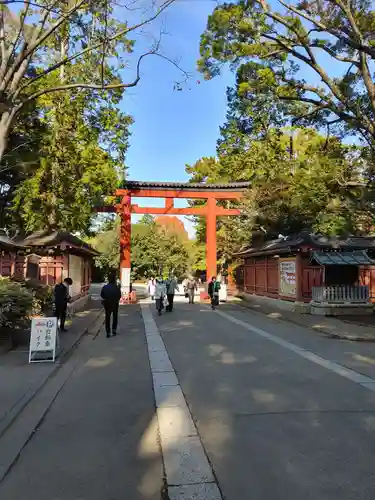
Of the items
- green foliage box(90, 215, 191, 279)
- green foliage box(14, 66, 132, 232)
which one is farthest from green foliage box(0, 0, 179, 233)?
green foliage box(90, 215, 191, 279)

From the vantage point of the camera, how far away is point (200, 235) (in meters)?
41.3

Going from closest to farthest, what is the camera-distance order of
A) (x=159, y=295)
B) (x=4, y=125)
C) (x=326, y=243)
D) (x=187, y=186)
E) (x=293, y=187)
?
(x=4, y=125) < (x=159, y=295) < (x=326, y=243) < (x=293, y=187) < (x=187, y=186)

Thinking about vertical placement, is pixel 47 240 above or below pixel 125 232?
below

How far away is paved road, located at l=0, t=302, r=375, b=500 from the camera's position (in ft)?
11.8

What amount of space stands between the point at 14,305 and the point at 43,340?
1359mm

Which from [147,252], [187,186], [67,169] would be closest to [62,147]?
[67,169]

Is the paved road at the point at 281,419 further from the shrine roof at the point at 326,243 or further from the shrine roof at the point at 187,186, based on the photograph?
the shrine roof at the point at 187,186

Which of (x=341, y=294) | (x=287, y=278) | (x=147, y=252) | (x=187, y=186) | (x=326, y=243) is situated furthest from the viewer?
(x=147, y=252)

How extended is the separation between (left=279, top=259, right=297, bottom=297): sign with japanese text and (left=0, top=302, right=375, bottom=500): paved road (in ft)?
39.2

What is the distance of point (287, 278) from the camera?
22.3 meters

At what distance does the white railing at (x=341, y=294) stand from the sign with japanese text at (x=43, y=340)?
13485 mm

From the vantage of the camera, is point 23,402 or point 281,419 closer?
point 281,419

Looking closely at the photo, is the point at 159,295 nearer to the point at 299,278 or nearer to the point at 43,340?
the point at 299,278

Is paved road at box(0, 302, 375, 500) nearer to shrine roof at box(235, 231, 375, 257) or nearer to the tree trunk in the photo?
the tree trunk
